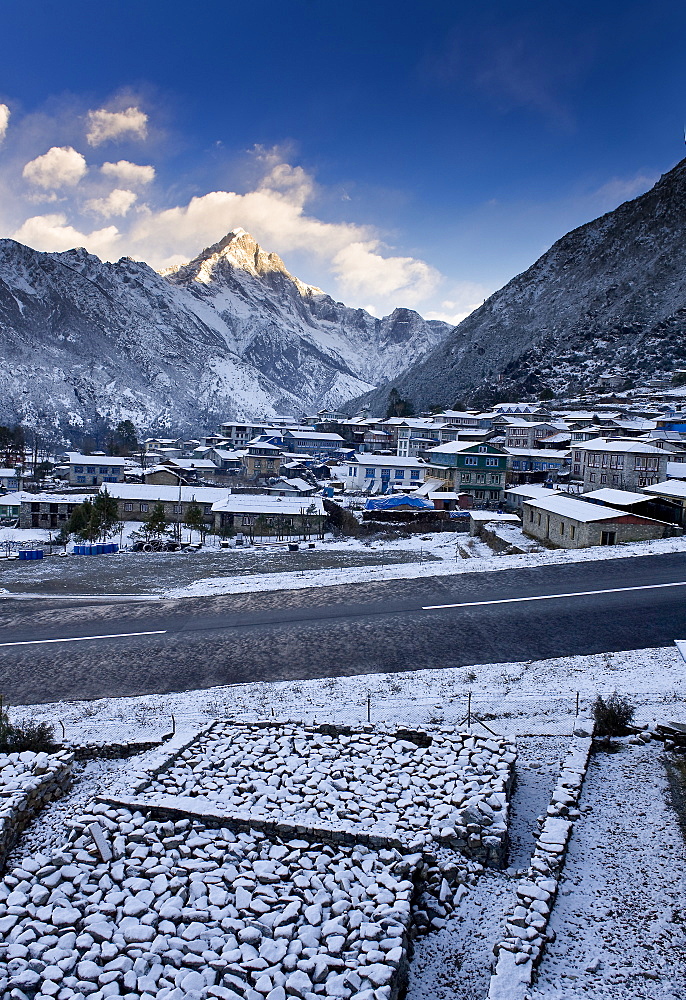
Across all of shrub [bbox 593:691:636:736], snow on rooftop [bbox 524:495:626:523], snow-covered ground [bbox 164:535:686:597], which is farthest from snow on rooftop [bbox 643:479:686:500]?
shrub [bbox 593:691:636:736]

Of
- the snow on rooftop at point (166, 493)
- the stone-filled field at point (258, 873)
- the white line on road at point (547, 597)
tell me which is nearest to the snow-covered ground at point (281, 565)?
the white line on road at point (547, 597)

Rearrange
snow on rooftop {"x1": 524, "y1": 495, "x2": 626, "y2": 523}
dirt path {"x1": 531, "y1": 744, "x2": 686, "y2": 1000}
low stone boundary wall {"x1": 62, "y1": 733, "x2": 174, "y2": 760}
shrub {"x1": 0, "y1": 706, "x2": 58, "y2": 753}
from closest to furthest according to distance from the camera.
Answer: dirt path {"x1": 531, "y1": 744, "x2": 686, "y2": 1000}
shrub {"x1": 0, "y1": 706, "x2": 58, "y2": 753}
low stone boundary wall {"x1": 62, "y1": 733, "x2": 174, "y2": 760}
snow on rooftop {"x1": 524, "y1": 495, "x2": 626, "y2": 523}

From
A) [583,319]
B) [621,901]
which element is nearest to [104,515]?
[621,901]

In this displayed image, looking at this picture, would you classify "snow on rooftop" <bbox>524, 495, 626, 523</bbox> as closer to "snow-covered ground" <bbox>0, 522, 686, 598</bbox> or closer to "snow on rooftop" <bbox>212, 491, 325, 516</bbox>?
"snow-covered ground" <bbox>0, 522, 686, 598</bbox>

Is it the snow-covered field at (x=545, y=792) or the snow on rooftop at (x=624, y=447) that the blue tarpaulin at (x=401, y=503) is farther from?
the snow-covered field at (x=545, y=792)

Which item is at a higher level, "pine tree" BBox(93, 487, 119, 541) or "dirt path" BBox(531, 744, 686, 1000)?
"dirt path" BBox(531, 744, 686, 1000)

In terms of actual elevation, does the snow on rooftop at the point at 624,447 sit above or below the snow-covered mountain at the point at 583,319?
below

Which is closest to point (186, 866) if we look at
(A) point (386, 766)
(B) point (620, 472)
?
(A) point (386, 766)
